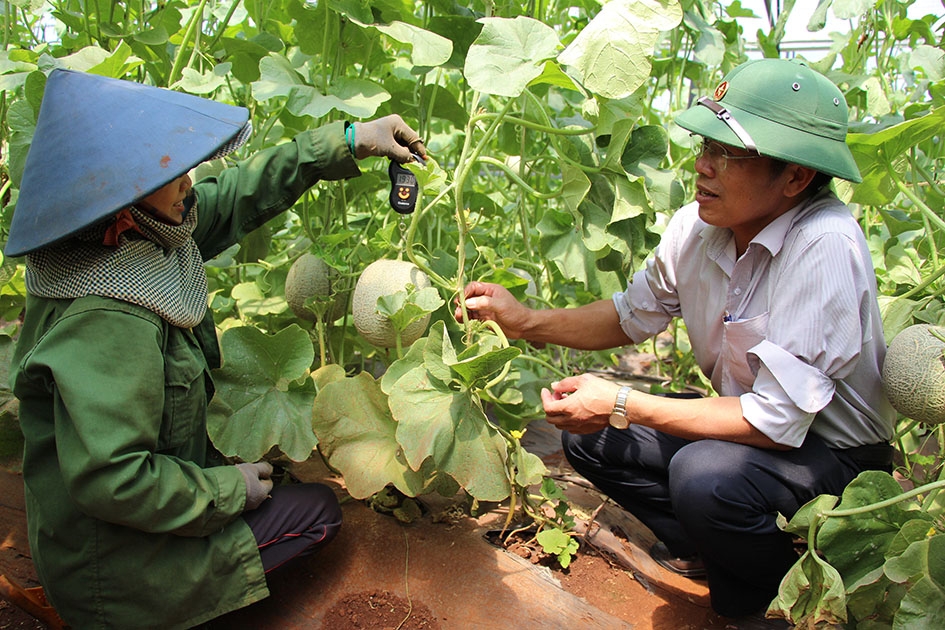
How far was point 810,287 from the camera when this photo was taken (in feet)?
4.76

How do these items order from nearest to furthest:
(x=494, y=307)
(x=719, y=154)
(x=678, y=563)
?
(x=719, y=154) < (x=494, y=307) < (x=678, y=563)

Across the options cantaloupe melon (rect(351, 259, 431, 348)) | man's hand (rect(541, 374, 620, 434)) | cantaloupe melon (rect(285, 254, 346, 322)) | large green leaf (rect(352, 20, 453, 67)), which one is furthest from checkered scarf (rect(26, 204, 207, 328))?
man's hand (rect(541, 374, 620, 434))

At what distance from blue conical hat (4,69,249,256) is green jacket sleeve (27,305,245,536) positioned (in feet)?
0.51

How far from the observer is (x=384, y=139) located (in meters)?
1.56

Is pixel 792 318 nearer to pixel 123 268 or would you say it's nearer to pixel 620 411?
pixel 620 411

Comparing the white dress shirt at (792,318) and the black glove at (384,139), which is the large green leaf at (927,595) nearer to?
the white dress shirt at (792,318)

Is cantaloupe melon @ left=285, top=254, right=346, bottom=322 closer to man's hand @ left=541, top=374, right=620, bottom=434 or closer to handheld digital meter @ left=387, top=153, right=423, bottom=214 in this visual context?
handheld digital meter @ left=387, top=153, right=423, bottom=214

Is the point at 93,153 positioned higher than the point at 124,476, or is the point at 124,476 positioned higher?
the point at 93,153

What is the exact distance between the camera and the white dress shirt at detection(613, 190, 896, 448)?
1444mm

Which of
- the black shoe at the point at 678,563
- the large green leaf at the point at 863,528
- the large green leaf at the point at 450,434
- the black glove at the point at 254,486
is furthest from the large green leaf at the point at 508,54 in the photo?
the black shoe at the point at 678,563

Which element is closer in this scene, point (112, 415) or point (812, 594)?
point (112, 415)

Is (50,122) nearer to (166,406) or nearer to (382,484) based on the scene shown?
→ (166,406)

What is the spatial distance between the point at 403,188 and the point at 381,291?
22cm

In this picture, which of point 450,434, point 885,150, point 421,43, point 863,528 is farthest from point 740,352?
point 421,43
